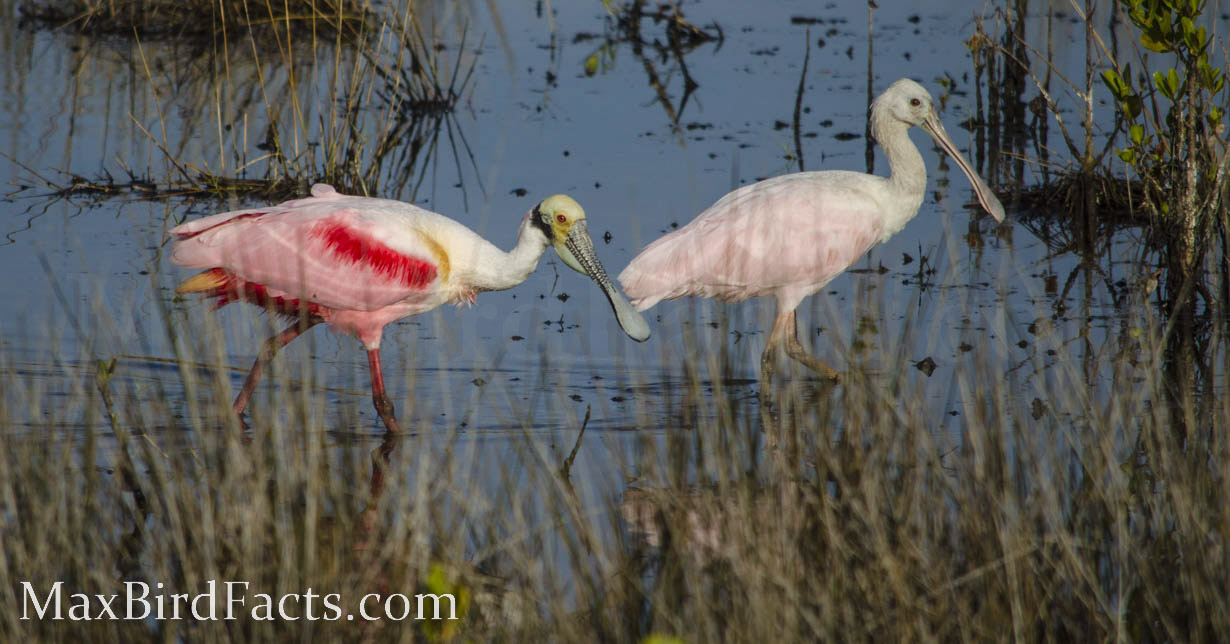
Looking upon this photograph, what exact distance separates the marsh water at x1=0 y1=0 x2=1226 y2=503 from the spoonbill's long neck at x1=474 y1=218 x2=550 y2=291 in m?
0.37

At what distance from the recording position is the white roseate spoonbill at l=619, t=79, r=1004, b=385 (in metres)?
6.06

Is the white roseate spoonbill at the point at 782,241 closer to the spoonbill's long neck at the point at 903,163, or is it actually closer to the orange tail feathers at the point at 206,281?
the spoonbill's long neck at the point at 903,163

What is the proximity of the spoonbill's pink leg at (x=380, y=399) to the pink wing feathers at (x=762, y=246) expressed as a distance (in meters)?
1.05

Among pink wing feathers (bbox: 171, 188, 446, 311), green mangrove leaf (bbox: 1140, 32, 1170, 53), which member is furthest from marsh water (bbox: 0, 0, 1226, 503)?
green mangrove leaf (bbox: 1140, 32, 1170, 53)

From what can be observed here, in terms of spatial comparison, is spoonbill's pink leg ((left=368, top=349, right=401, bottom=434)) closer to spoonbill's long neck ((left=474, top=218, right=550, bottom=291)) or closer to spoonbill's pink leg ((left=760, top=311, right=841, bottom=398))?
spoonbill's long neck ((left=474, top=218, right=550, bottom=291))

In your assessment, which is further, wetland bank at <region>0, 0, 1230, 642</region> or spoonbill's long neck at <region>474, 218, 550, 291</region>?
spoonbill's long neck at <region>474, 218, 550, 291</region>

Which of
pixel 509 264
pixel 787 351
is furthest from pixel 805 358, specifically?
pixel 509 264

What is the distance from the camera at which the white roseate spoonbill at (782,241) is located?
606 cm

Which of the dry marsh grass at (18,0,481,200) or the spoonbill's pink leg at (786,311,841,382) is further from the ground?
the dry marsh grass at (18,0,481,200)

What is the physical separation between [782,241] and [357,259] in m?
1.68
